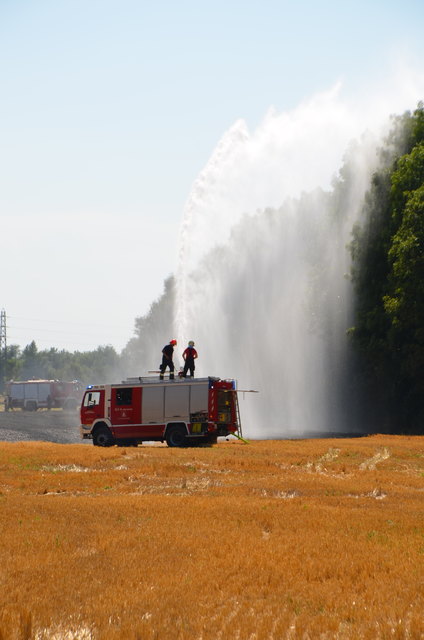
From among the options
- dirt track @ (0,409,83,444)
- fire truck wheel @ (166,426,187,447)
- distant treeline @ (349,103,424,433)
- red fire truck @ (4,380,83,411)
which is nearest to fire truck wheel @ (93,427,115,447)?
fire truck wheel @ (166,426,187,447)

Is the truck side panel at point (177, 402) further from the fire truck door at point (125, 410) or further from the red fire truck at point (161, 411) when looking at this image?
the fire truck door at point (125, 410)

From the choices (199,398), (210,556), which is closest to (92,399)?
(199,398)

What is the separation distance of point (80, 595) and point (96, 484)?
12.5m

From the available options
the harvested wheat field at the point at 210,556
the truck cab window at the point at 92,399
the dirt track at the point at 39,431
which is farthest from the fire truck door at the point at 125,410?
the harvested wheat field at the point at 210,556

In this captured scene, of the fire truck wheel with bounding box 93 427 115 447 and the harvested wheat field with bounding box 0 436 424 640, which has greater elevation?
the fire truck wheel with bounding box 93 427 115 447

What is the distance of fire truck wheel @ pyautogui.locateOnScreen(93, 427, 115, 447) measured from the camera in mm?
38031

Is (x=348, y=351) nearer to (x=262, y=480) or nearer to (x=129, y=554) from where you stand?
(x=262, y=480)

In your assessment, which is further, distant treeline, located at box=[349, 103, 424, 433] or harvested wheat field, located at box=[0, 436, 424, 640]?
distant treeline, located at box=[349, 103, 424, 433]

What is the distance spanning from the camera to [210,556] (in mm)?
12977

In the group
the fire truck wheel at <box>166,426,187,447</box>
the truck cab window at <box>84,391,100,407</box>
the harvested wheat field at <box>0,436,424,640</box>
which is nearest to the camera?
the harvested wheat field at <box>0,436,424,640</box>

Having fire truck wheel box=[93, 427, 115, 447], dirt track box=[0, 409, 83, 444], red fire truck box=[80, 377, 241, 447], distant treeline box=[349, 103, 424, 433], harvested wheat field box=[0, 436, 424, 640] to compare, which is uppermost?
distant treeline box=[349, 103, 424, 433]

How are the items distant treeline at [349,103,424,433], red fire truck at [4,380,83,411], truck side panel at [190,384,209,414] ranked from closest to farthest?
truck side panel at [190,384,209,414]
distant treeline at [349,103,424,433]
red fire truck at [4,380,83,411]

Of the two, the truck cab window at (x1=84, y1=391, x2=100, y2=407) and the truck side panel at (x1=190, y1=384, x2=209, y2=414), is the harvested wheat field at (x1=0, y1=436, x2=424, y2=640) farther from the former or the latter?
the truck cab window at (x1=84, y1=391, x2=100, y2=407)

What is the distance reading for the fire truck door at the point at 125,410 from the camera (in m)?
37.1
